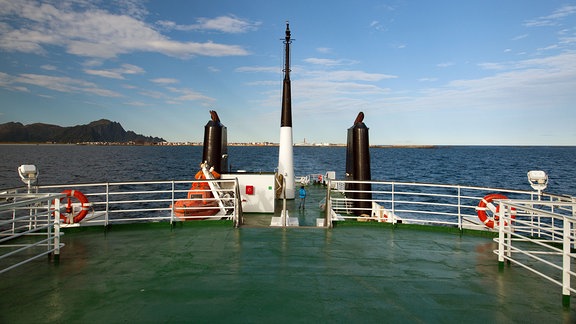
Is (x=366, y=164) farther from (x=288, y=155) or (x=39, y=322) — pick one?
(x=39, y=322)

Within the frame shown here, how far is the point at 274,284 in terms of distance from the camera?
16.6 feet

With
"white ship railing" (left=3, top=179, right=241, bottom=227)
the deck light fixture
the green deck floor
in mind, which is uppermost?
the deck light fixture

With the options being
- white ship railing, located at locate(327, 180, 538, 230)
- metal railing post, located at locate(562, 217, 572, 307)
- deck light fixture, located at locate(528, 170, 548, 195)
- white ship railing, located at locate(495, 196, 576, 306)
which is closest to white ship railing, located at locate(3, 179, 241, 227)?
white ship railing, located at locate(327, 180, 538, 230)

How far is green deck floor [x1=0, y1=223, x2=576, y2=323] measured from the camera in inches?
163

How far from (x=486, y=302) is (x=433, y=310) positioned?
926 mm

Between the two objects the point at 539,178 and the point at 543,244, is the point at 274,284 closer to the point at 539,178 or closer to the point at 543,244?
the point at 543,244

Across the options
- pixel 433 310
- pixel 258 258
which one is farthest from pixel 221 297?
pixel 433 310

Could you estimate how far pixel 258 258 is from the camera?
6.38 meters

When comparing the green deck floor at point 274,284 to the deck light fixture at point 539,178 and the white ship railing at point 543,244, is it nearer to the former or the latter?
the white ship railing at point 543,244

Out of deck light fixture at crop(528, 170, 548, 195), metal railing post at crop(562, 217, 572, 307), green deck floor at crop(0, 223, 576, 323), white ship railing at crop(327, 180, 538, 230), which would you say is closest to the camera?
green deck floor at crop(0, 223, 576, 323)

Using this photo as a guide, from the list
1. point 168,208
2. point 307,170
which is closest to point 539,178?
point 168,208

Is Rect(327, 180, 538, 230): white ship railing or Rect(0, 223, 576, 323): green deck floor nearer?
Rect(0, 223, 576, 323): green deck floor

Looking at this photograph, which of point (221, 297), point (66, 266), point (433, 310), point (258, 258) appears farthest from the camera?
point (258, 258)

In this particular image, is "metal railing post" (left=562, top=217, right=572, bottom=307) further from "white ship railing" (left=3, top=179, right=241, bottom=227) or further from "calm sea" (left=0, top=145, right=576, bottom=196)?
"calm sea" (left=0, top=145, right=576, bottom=196)
